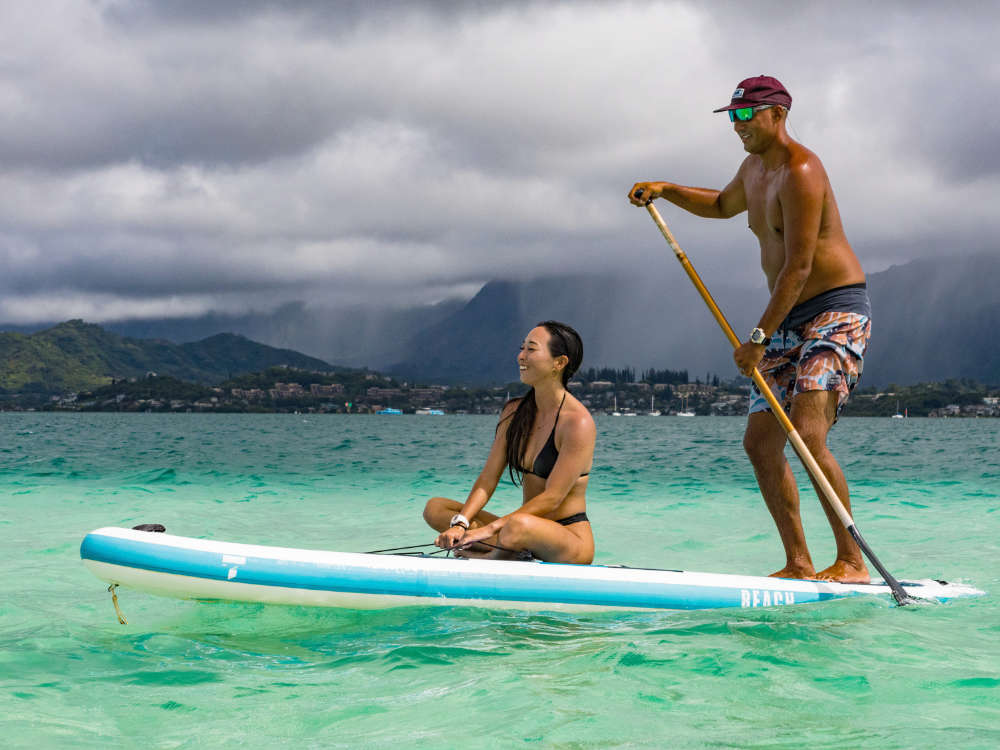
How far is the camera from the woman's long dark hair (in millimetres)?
5066

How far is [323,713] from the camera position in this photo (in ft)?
11.0

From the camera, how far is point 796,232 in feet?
15.9

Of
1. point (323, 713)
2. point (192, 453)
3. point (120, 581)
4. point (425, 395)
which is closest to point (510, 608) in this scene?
point (323, 713)

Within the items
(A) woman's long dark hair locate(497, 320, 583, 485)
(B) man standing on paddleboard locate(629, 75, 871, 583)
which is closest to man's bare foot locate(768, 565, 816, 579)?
(B) man standing on paddleboard locate(629, 75, 871, 583)

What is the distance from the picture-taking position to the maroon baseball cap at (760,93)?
16.2 feet

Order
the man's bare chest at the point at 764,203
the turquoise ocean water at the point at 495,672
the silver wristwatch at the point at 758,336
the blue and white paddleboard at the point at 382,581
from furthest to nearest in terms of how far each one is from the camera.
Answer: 1. the man's bare chest at the point at 764,203
2. the silver wristwatch at the point at 758,336
3. the blue and white paddleboard at the point at 382,581
4. the turquoise ocean water at the point at 495,672

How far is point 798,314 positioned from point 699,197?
1.17 metres

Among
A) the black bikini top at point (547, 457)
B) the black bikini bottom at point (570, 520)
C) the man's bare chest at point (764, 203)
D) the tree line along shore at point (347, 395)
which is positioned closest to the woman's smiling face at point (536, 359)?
the black bikini top at point (547, 457)

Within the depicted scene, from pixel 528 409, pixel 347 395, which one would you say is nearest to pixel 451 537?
pixel 528 409

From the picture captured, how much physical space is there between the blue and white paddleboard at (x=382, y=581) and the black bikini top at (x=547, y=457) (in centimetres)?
63

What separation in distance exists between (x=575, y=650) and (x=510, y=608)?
1.79ft

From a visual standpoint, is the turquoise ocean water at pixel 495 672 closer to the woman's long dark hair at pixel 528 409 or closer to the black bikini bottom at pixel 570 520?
the black bikini bottom at pixel 570 520

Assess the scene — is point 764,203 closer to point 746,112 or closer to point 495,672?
point 746,112

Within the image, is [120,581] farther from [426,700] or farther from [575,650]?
[575,650]
